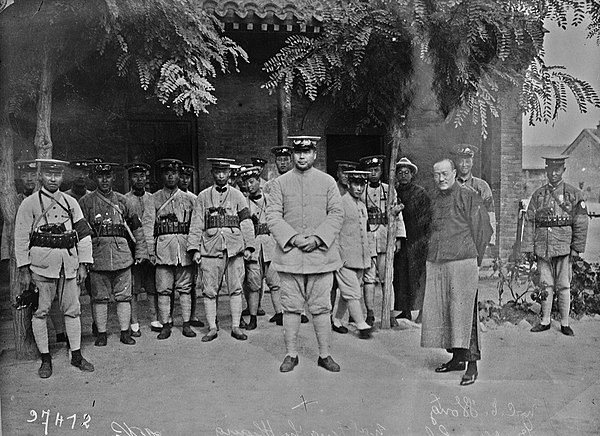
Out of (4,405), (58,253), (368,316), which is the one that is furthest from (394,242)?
(4,405)

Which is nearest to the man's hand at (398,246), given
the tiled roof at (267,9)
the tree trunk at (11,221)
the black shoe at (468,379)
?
the black shoe at (468,379)

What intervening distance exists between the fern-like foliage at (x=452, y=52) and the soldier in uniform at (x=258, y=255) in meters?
1.29

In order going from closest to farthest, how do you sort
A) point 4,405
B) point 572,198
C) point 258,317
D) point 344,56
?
point 4,405, point 344,56, point 572,198, point 258,317

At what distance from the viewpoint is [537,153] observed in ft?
13.5

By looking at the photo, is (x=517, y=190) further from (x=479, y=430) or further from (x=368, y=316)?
(x=479, y=430)

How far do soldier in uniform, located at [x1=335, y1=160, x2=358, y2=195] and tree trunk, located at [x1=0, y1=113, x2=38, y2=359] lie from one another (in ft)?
7.28

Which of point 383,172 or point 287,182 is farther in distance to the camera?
point 383,172

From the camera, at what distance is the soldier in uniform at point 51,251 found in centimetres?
377

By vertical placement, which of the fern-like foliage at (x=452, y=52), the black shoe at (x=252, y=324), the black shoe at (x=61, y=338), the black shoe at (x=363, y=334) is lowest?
the black shoe at (x=252, y=324)

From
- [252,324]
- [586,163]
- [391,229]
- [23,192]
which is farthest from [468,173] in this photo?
[23,192]

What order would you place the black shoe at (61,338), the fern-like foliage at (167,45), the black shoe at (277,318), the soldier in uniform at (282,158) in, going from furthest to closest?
1. the black shoe at (277,318)
2. the soldier in uniform at (282,158)
3. the black shoe at (61,338)
4. the fern-like foliage at (167,45)

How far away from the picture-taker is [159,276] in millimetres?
4895

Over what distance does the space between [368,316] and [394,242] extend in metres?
0.59

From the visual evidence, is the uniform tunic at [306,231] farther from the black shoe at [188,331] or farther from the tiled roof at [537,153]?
the tiled roof at [537,153]
